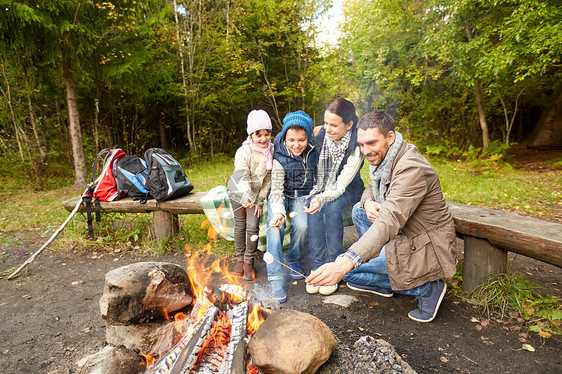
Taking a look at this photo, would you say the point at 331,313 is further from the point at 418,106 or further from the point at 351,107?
the point at 418,106

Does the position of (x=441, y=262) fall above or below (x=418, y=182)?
below

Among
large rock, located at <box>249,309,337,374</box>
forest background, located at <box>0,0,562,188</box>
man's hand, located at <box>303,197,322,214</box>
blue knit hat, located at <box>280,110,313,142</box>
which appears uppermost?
forest background, located at <box>0,0,562,188</box>

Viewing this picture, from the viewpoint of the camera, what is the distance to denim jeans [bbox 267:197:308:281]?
3.11 metres

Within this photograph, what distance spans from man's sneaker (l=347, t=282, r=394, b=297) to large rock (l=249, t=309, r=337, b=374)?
4.44 ft

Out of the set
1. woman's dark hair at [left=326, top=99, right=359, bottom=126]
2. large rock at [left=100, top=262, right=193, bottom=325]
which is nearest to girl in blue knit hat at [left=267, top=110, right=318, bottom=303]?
woman's dark hair at [left=326, top=99, right=359, bottom=126]

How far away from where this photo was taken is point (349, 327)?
8.30 ft

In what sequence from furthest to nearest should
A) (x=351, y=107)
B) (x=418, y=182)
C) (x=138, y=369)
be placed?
(x=351, y=107) < (x=418, y=182) < (x=138, y=369)

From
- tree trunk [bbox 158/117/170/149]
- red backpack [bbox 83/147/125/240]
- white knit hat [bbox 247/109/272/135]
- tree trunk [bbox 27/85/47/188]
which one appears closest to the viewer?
white knit hat [bbox 247/109/272/135]

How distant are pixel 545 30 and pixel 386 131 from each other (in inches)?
239

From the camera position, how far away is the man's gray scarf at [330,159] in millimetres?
3252

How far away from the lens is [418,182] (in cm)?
224

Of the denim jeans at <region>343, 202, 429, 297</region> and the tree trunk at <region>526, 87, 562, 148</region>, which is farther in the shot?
the tree trunk at <region>526, 87, 562, 148</region>

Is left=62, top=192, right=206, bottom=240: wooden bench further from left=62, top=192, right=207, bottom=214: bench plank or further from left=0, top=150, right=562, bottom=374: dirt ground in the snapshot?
left=0, top=150, right=562, bottom=374: dirt ground

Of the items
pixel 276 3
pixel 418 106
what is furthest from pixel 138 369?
pixel 276 3
